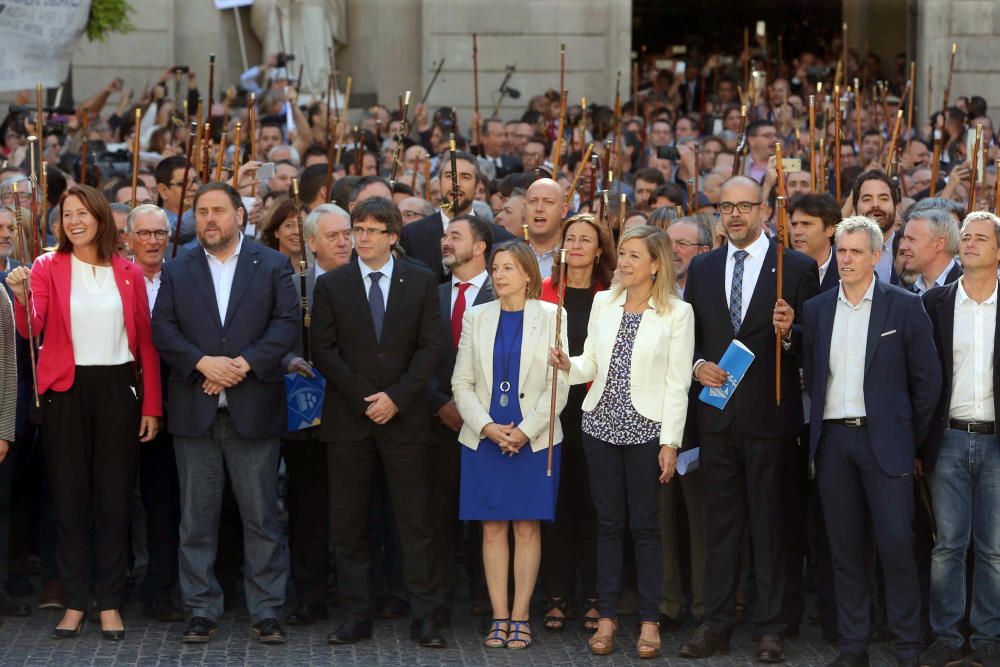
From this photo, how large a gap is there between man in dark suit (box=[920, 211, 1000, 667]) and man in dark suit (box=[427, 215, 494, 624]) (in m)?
2.21

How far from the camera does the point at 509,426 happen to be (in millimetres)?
7969

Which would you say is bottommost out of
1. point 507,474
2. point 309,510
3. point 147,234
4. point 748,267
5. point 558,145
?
point 309,510

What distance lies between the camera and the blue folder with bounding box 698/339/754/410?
767 cm

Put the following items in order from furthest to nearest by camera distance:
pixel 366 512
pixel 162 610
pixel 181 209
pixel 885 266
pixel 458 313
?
pixel 181 209
pixel 885 266
pixel 458 313
pixel 162 610
pixel 366 512

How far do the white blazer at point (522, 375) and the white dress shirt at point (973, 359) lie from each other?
1741 millimetres

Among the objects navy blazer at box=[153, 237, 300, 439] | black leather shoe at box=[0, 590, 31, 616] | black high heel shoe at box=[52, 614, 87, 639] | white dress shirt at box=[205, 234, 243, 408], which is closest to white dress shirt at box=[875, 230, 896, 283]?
navy blazer at box=[153, 237, 300, 439]

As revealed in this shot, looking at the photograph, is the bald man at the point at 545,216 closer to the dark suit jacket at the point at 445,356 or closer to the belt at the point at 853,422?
the dark suit jacket at the point at 445,356

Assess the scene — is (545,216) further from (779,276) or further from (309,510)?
(309,510)

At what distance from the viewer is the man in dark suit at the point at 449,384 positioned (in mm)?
8297

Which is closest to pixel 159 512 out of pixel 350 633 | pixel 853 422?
pixel 350 633

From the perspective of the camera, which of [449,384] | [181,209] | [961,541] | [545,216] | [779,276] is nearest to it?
[961,541]

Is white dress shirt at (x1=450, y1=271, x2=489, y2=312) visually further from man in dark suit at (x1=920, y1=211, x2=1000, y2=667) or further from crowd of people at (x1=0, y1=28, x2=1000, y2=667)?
man in dark suit at (x1=920, y1=211, x2=1000, y2=667)

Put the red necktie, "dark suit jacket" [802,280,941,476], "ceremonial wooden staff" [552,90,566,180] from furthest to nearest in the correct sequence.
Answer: "ceremonial wooden staff" [552,90,566,180] → the red necktie → "dark suit jacket" [802,280,941,476]

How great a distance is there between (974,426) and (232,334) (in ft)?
10.9
